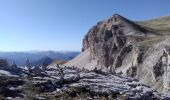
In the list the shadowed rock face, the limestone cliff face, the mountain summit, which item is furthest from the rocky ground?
the shadowed rock face

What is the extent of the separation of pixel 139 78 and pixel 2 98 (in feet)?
145

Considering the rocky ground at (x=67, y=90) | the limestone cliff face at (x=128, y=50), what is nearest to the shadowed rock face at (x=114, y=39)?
the limestone cliff face at (x=128, y=50)

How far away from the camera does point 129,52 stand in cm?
11125

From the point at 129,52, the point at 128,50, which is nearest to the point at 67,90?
the point at 129,52

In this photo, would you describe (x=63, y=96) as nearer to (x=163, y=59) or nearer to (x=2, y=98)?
(x=2, y=98)

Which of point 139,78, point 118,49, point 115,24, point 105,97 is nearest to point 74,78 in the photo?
point 105,97

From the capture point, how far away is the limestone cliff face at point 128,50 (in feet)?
271

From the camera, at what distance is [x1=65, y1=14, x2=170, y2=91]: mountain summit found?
80.4 m

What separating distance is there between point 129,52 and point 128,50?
1070 mm

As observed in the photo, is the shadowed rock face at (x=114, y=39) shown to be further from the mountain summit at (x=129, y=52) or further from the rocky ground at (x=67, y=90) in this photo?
the rocky ground at (x=67, y=90)

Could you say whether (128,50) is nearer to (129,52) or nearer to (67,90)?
(129,52)

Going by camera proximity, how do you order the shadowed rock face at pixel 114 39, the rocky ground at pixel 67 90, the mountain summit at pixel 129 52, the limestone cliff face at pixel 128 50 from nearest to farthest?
the rocky ground at pixel 67 90 < the mountain summit at pixel 129 52 < the limestone cliff face at pixel 128 50 < the shadowed rock face at pixel 114 39

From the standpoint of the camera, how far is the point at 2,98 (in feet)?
171

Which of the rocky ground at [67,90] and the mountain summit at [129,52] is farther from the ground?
the mountain summit at [129,52]
